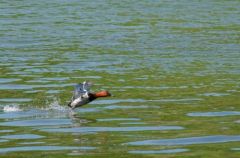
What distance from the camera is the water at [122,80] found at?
60.4 feet

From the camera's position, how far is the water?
18422 millimetres

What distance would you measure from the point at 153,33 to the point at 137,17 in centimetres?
868

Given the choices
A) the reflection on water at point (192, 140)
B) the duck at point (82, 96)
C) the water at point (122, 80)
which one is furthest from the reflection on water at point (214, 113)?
the reflection on water at point (192, 140)

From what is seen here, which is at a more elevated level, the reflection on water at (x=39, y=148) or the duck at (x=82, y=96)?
the duck at (x=82, y=96)

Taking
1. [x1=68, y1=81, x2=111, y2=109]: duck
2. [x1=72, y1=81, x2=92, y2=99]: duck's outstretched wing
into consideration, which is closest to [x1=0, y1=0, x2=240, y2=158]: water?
[x1=68, y1=81, x2=111, y2=109]: duck

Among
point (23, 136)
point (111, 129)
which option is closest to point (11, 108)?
point (111, 129)

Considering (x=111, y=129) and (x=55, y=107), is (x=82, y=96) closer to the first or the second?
(x=55, y=107)

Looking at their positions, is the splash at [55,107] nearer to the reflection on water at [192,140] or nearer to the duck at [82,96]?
the duck at [82,96]

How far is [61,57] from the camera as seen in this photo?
3691 cm

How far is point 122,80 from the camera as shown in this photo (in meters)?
29.9

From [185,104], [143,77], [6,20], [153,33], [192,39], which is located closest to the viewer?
[185,104]

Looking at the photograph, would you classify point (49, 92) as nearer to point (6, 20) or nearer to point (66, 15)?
point (6, 20)

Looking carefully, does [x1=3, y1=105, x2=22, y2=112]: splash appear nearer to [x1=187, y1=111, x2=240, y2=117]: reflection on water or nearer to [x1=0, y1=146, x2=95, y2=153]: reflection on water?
[x1=187, y1=111, x2=240, y2=117]: reflection on water

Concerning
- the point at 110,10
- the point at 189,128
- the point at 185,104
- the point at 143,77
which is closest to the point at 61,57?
the point at 143,77
